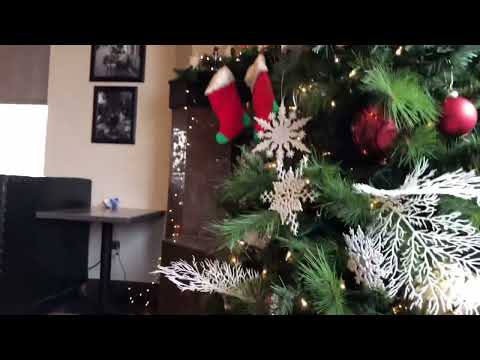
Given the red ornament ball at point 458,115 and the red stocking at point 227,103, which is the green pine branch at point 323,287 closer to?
the red ornament ball at point 458,115

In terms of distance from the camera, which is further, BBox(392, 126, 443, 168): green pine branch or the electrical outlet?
the electrical outlet

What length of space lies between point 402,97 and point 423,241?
0.20m

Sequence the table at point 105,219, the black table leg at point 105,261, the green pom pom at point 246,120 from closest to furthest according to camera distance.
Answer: the green pom pom at point 246,120 < the table at point 105,219 < the black table leg at point 105,261

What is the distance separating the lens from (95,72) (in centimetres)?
230

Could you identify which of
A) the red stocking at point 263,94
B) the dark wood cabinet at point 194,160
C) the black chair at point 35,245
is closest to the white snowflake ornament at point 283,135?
the red stocking at point 263,94

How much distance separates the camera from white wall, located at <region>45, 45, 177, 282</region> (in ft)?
7.41

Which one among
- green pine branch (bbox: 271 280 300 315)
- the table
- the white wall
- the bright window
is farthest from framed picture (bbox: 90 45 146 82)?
green pine branch (bbox: 271 280 300 315)

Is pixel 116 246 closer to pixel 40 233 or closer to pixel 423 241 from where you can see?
pixel 40 233

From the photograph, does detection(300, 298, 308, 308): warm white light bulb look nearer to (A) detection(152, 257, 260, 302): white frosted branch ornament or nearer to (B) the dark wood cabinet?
(A) detection(152, 257, 260, 302): white frosted branch ornament

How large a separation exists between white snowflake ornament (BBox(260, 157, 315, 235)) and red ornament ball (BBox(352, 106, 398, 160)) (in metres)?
0.10

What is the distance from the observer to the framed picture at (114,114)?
2258 millimetres

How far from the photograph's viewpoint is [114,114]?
2.28 meters
